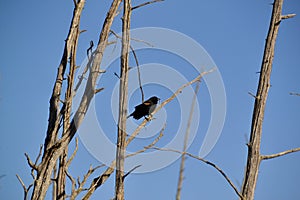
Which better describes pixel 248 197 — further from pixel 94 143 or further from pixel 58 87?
pixel 58 87

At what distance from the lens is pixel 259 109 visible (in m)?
2.55

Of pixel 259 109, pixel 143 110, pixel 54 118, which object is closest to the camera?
pixel 259 109

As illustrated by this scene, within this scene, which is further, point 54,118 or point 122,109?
point 54,118

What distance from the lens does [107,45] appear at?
3535 millimetres

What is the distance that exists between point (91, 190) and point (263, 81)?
173cm

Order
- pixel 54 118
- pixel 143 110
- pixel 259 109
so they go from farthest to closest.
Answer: pixel 143 110 < pixel 54 118 < pixel 259 109

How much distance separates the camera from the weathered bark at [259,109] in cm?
244

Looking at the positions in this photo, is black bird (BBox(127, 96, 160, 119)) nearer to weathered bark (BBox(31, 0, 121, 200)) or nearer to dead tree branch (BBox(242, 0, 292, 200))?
weathered bark (BBox(31, 0, 121, 200))

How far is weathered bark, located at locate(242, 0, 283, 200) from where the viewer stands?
2.44m

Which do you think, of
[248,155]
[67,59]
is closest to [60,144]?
[67,59]

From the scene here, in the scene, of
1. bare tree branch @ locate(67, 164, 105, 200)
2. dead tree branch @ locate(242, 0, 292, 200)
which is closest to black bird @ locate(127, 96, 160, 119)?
bare tree branch @ locate(67, 164, 105, 200)

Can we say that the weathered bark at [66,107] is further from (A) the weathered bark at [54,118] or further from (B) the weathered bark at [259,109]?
(B) the weathered bark at [259,109]

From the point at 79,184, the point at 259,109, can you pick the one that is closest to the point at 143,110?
the point at 79,184

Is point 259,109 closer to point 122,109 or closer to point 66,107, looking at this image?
point 122,109
